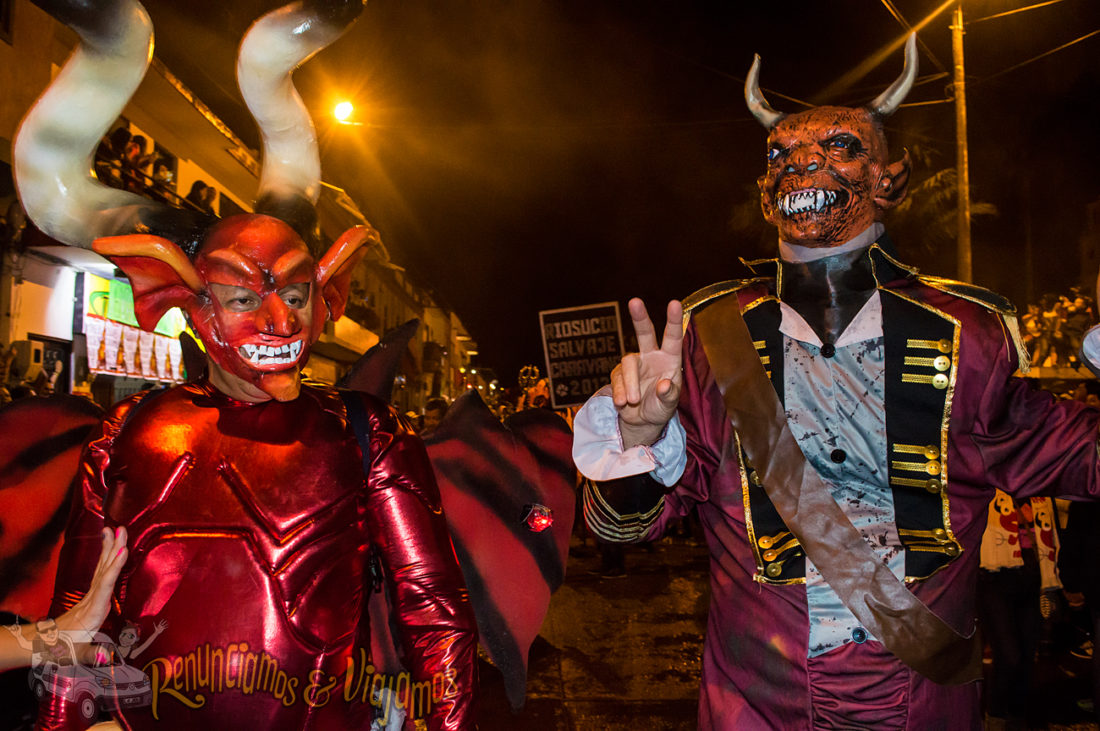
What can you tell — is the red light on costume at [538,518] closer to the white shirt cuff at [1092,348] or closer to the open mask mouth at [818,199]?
the open mask mouth at [818,199]

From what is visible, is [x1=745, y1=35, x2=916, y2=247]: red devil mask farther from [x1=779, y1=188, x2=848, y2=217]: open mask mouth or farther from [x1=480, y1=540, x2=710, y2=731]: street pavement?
[x1=480, y1=540, x2=710, y2=731]: street pavement

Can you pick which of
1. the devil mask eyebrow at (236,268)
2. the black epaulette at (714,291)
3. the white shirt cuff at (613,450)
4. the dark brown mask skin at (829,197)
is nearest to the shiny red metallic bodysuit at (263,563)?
the devil mask eyebrow at (236,268)

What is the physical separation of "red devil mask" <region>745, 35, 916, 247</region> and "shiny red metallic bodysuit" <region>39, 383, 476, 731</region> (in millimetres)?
1357

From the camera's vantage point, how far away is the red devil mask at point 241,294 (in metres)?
2.43

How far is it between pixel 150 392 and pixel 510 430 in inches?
45.3

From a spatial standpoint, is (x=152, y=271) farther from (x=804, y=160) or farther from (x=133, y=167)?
(x=133, y=167)

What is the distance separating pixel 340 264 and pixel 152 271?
54 cm

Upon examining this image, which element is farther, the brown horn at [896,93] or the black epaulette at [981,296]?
the brown horn at [896,93]

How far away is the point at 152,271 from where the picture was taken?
2.52 m

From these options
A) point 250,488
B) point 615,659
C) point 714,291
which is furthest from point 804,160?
point 615,659

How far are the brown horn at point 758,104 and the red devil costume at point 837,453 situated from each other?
89mm

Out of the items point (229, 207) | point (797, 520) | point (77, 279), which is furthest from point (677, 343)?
point (229, 207)

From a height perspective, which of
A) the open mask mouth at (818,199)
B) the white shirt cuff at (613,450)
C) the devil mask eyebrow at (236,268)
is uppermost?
the open mask mouth at (818,199)

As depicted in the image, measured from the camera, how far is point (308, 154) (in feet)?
9.47
